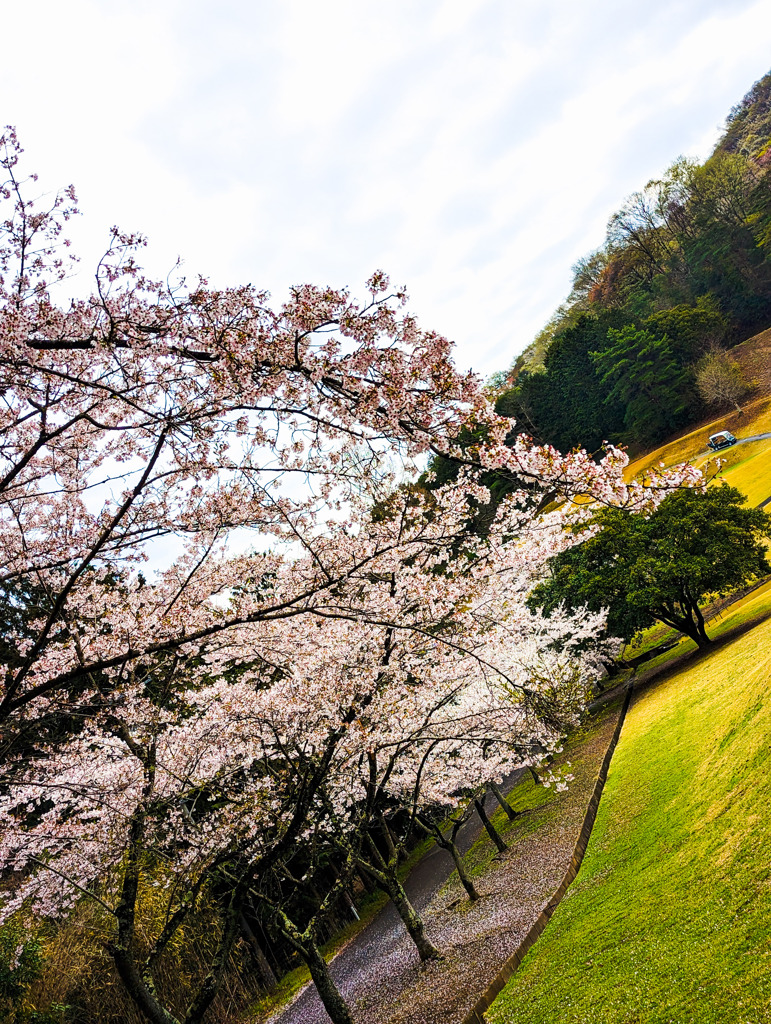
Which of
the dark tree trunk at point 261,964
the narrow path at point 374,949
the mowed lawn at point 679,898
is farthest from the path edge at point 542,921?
the dark tree trunk at point 261,964

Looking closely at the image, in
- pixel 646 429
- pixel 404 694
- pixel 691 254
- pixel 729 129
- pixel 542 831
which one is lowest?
pixel 542 831

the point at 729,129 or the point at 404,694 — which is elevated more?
the point at 729,129

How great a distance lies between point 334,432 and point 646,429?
51694mm

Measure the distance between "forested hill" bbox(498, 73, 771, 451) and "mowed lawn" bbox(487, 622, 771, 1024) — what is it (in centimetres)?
3840

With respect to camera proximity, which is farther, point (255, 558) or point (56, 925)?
point (56, 925)

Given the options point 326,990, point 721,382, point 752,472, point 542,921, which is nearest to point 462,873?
point 542,921

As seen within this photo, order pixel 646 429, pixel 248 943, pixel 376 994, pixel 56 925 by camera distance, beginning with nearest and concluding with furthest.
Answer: pixel 376 994, pixel 56 925, pixel 248 943, pixel 646 429

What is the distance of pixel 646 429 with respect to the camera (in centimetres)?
5056

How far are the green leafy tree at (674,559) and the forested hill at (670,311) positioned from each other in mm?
24715

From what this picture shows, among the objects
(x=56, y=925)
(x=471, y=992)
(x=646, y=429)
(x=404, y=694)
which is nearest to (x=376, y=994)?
(x=471, y=992)

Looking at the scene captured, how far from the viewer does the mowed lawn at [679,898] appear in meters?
5.00

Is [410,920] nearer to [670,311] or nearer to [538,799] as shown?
[538,799]

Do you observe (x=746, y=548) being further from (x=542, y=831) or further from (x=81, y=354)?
(x=81, y=354)

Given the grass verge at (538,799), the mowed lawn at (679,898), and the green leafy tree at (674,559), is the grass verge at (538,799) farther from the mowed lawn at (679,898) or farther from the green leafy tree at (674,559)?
the green leafy tree at (674,559)
